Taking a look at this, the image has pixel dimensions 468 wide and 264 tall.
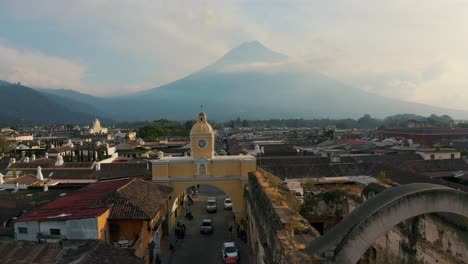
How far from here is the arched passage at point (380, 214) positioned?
22.4 feet

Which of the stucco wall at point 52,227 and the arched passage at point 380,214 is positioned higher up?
the arched passage at point 380,214

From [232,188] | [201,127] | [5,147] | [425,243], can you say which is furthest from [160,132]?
[425,243]

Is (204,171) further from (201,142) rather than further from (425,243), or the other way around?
(425,243)

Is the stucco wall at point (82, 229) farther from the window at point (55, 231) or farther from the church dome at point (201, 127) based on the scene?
the church dome at point (201, 127)

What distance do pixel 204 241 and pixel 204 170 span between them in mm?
4121

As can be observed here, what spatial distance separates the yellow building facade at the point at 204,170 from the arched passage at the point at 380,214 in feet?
44.1

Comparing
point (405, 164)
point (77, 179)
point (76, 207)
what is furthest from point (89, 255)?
point (405, 164)

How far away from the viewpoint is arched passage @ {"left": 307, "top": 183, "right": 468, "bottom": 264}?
683 cm

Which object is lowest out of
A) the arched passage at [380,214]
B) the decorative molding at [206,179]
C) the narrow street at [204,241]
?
the narrow street at [204,241]

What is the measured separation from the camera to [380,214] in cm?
688

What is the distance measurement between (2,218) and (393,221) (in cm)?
1536

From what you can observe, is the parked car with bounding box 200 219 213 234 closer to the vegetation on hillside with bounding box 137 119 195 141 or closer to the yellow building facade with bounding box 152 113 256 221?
the yellow building facade with bounding box 152 113 256 221

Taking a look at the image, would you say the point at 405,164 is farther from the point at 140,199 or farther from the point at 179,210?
the point at 140,199

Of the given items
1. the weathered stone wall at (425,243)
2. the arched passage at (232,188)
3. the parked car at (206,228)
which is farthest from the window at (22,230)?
the weathered stone wall at (425,243)
